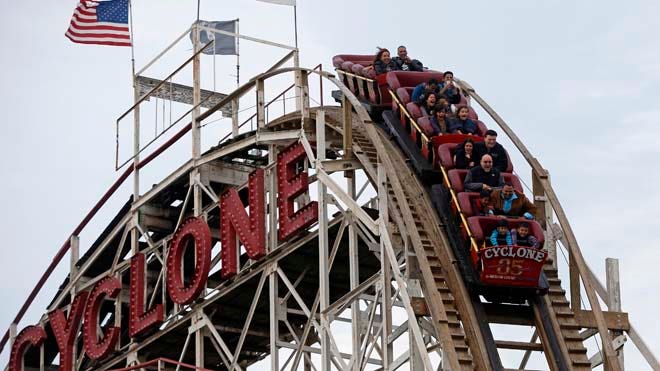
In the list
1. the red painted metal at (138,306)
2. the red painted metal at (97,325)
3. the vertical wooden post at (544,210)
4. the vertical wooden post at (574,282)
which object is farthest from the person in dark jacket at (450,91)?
the red painted metal at (97,325)

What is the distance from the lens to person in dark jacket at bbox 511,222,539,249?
23.3m

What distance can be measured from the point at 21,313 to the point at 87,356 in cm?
388

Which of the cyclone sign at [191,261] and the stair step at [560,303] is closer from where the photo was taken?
the stair step at [560,303]

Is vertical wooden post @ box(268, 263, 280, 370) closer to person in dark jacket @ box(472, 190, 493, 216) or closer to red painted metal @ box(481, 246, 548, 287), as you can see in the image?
person in dark jacket @ box(472, 190, 493, 216)

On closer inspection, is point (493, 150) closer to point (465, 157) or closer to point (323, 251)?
point (465, 157)

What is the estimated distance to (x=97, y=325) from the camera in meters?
34.6

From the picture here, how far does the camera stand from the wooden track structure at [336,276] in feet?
76.0

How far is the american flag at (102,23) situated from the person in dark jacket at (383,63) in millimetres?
8461

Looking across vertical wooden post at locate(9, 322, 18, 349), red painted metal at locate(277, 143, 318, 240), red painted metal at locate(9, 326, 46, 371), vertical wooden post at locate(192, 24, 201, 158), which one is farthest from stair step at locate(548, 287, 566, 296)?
vertical wooden post at locate(9, 322, 18, 349)

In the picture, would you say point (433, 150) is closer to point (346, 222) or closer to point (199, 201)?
point (346, 222)

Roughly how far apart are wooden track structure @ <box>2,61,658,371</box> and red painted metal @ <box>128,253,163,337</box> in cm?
23

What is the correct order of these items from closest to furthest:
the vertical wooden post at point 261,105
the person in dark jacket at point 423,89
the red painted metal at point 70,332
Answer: the person in dark jacket at point 423,89, the vertical wooden post at point 261,105, the red painted metal at point 70,332

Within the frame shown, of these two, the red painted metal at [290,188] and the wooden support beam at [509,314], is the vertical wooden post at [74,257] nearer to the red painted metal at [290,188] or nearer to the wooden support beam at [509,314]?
the red painted metal at [290,188]

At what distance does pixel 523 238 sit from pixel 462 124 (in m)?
3.42
